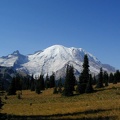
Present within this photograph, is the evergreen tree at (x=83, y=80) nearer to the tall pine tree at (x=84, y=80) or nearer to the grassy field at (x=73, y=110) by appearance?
the tall pine tree at (x=84, y=80)

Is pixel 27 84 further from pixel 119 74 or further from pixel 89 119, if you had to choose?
pixel 89 119

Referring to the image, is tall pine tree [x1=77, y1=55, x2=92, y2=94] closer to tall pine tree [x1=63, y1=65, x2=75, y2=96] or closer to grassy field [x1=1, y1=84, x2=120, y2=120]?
tall pine tree [x1=63, y1=65, x2=75, y2=96]

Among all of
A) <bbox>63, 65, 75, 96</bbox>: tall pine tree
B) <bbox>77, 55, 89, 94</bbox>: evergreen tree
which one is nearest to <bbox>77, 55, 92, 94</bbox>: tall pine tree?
<bbox>77, 55, 89, 94</bbox>: evergreen tree

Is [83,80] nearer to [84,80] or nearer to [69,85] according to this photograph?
[84,80]

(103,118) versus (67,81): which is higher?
(67,81)

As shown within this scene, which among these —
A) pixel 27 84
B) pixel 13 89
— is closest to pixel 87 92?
pixel 13 89

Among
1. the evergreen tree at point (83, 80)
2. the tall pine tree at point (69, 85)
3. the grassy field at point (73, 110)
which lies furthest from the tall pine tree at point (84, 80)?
the grassy field at point (73, 110)

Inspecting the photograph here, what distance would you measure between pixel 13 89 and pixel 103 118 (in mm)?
107503

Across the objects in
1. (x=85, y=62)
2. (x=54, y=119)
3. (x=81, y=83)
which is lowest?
(x=54, y=119)

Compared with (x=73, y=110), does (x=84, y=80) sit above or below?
above

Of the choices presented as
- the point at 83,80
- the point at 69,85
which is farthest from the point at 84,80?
the point at 69,85

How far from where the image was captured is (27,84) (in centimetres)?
19350

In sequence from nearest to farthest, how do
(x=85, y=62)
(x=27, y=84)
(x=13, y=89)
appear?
(x=85, y=62) < (x=13, y=89) < (x=27, y=84)

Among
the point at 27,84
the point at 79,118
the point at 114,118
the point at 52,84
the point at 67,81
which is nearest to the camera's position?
the point at 114,118
